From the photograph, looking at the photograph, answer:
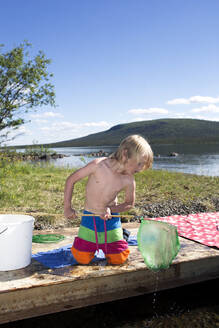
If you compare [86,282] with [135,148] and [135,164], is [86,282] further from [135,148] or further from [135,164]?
[135,148]

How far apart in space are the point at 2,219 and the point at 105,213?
3.26 feet

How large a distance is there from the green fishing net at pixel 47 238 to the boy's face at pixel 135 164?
1373 millimetres

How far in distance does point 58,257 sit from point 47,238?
2.16 feet

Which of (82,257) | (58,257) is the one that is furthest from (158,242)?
(58,257)

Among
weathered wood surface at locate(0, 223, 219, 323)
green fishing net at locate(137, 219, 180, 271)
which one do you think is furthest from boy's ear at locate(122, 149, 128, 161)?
weathered wood surface at locate(0, 223, 219, 323)

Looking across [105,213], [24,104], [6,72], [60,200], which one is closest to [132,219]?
[60,200]

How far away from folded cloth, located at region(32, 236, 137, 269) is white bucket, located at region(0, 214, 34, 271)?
255 millimetres

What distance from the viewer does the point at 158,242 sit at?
9.84 ft

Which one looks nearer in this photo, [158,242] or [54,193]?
[158,242]

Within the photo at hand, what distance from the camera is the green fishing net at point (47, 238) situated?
3746 mm

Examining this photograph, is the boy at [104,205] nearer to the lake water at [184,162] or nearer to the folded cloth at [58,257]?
the folded cloth at [58,257]

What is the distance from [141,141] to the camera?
2.94m

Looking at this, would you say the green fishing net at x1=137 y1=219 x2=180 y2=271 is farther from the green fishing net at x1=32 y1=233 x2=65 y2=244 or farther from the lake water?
the lake water

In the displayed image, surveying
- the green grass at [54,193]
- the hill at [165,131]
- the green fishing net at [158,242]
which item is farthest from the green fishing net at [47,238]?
the hill at [165,131]
